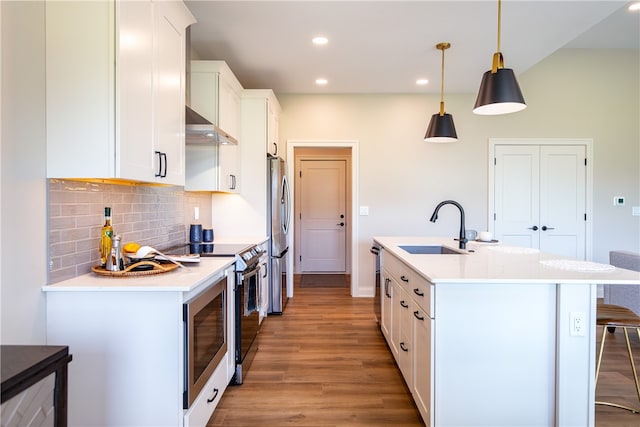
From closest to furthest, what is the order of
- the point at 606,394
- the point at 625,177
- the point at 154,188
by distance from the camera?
the point at 606,394 → the point at 154,188 → the point at 625,177

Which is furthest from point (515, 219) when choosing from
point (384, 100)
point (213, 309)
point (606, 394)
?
point (213, 309)

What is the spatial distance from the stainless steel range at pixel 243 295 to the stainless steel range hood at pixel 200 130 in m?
0.82

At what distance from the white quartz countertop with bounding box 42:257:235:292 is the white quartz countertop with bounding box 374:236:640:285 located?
3.60ft

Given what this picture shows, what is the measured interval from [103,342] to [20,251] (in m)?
0.48

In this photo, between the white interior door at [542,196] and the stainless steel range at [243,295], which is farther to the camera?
the white interior door at [542,196]

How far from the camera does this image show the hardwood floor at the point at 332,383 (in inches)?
78.1

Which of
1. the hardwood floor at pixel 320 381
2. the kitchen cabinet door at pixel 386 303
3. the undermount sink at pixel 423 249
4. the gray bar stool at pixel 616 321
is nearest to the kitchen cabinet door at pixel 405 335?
the hardwood floor at pixel 320 381

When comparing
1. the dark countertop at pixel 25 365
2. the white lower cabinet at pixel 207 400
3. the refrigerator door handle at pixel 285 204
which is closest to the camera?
the dark countertop at pixel 25 365

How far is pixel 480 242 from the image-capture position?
3.03 m

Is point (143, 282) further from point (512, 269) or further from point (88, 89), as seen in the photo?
point (512, 269)

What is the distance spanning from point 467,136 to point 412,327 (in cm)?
335

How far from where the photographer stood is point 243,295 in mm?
2361

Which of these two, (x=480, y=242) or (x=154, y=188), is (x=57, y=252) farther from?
(x=480, y=242)

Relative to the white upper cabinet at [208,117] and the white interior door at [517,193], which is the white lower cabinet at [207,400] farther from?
the white interior door at [517,193]
